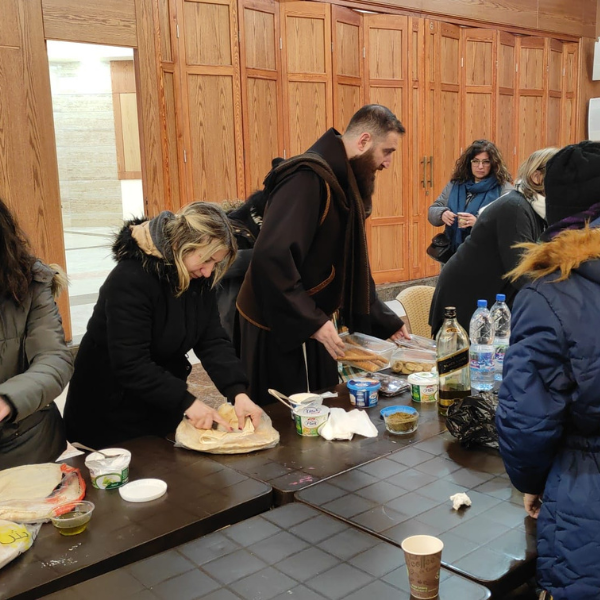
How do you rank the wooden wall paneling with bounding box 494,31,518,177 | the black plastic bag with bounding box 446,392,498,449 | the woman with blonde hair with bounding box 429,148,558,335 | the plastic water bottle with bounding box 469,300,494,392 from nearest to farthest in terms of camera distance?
the black plastic bag with bounding box 446,392,498,449, the plastic water bottle with bounding box 469,300,494,392, the woman with blonde hair with bounding box 429,148,558,335, the wooden wall paneling with bounding box 494,31,518,177

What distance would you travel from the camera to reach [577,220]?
1413mm

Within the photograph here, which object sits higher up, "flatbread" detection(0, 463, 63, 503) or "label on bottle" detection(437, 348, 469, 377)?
"label on bottle" detection(437, 348, 469, 377)

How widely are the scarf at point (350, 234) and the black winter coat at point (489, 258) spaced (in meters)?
0.59

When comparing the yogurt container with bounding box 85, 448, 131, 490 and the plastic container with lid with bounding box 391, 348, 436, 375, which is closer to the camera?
the yogurt container with bounding box 85, 448, 131, 490

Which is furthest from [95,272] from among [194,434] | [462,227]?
[194,434]

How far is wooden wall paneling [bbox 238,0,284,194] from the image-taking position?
639cm

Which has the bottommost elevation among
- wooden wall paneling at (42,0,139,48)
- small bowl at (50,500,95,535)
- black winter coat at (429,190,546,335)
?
small bowl at (50,500,95,535)

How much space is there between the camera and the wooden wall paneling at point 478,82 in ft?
27.2

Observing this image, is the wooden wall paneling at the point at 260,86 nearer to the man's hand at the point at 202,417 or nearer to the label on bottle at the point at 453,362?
the label on bottle at the point at 453,362

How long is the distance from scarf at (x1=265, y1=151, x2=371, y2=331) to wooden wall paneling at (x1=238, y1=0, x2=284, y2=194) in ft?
12.7

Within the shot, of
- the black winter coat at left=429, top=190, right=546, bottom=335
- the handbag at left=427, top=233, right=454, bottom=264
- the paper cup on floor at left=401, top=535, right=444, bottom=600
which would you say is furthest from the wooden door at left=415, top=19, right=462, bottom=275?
the paper cup on floor at left=401, top=535, right=444, bottom=600

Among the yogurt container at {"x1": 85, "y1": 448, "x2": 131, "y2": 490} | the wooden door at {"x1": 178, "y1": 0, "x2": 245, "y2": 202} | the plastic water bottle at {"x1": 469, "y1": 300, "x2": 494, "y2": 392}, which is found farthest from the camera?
the wooden door at {"x1": 178, "y1": 0, "x2": 245, "y2": 202}

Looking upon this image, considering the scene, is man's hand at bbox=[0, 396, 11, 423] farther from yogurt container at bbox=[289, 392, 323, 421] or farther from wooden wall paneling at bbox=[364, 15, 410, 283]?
wooden wall paneling at bbox=[364, 15, 410, 283]

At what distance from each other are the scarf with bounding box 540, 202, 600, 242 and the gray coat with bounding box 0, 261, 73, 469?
A: 1.39m
